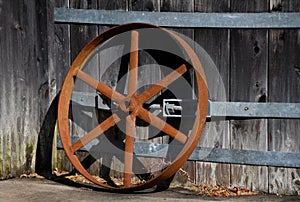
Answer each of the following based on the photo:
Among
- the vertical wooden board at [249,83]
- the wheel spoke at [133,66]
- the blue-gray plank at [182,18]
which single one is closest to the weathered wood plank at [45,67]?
the blue-gray plank at [182,18]

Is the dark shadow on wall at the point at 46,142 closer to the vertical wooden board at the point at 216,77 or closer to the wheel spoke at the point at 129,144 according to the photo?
the wheel spoke at the point at 129,144

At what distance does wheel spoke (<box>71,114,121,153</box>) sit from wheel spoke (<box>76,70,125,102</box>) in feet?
0.50

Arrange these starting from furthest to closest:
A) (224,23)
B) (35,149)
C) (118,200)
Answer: (35,149), (224,23), (118,200)

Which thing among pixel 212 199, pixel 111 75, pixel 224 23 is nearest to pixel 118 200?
pixel 212 199

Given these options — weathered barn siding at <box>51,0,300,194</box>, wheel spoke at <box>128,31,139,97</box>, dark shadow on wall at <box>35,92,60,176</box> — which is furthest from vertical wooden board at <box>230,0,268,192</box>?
dark shadow on wall at <box>35,92,60,176</box>

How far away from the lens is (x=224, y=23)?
421 cm

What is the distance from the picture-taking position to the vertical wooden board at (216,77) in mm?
4254

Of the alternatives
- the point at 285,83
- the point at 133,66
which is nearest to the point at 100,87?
the point at 133,66

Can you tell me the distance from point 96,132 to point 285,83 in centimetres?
141

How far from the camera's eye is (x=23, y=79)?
183 inches

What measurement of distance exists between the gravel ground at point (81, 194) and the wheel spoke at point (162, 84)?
0.68 meters

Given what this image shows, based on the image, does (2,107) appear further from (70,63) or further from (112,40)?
(112,40)

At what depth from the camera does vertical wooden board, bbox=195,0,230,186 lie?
4254 mm

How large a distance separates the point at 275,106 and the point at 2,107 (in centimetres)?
203
